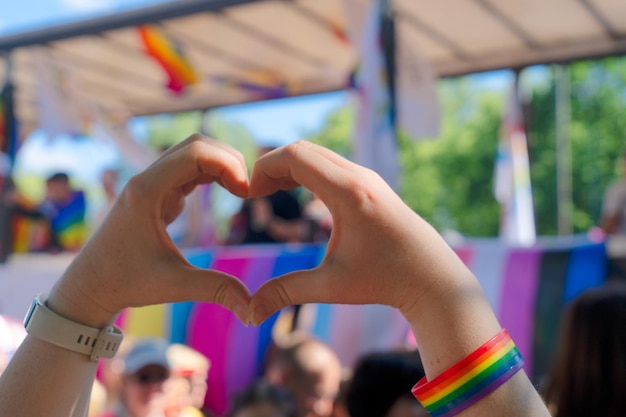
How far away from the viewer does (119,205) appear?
0.79m

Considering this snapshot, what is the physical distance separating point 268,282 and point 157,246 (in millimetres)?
129

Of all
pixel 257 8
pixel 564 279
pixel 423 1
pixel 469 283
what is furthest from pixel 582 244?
→ pixel 469 283

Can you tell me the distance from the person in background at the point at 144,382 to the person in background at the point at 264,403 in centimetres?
37

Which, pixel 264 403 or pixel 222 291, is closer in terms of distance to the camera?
pixel 222 291

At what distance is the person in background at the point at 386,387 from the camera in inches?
69.7

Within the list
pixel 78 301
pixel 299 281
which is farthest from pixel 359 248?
pixel 78 301

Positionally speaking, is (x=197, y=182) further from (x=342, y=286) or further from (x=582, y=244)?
(x=582, y=244)

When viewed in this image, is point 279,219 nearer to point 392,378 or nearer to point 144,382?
point 144,382

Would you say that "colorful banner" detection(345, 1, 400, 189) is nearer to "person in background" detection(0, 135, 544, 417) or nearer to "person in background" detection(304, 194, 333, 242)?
"person in background" detection(304, 194, 333, 242)

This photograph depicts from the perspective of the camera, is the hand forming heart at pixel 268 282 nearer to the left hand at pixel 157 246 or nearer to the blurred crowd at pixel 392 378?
the left hand at pixel 157 246

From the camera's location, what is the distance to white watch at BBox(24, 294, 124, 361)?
82 cm

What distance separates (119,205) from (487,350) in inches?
16.5

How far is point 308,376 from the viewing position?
10.2 ft

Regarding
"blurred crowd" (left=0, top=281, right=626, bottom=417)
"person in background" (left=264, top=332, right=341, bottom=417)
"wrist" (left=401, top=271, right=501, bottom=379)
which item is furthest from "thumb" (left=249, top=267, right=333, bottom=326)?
"person in background" (left=264, top=332, right=341, bottom=417)
